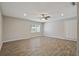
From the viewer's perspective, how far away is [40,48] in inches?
95.8

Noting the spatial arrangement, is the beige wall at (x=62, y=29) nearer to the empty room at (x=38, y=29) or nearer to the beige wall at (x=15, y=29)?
the empty room at (x=38, y=29)

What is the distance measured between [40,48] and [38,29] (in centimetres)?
36

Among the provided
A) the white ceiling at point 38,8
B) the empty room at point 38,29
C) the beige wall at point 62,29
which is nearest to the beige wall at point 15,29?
the empty room at point 38,29

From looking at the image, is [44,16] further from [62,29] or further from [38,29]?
[62,29]

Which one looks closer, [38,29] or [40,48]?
[40,48]

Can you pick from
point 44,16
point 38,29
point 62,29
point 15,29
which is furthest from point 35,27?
point 62,29

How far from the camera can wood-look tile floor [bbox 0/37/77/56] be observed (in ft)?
7.88

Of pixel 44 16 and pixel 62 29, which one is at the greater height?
pixel 44 16

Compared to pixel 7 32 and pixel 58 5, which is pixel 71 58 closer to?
pixel 58 5

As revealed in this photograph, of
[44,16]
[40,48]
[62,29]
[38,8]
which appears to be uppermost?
[38,8]

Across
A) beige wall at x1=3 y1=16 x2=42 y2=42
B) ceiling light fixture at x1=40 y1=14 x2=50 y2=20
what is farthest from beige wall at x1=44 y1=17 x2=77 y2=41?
beige wall at x1=3 y1=16 x2=42 y2=42

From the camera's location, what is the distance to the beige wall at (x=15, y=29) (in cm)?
246

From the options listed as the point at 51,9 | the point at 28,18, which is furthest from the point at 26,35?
the point at 51,9

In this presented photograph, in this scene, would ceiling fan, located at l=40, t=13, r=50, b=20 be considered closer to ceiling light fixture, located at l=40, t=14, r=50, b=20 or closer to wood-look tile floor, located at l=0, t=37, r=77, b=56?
ceiling light fixture, located at l=40, t=14, r=50, b=20
